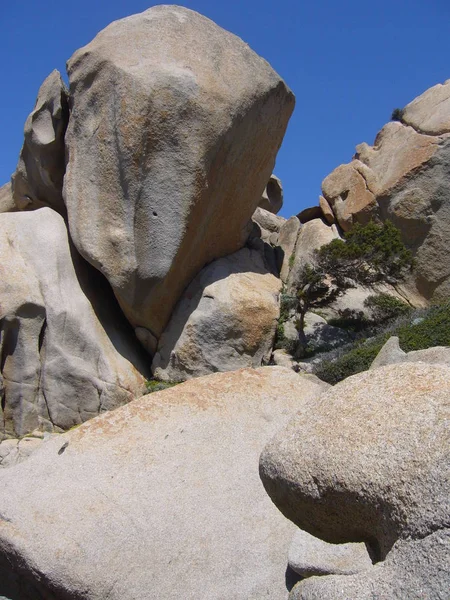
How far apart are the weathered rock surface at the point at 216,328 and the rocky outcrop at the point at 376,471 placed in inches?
344

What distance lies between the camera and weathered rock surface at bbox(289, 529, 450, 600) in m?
2.58

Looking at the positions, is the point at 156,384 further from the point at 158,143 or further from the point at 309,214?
the point at 309,214

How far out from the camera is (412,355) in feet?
24.5

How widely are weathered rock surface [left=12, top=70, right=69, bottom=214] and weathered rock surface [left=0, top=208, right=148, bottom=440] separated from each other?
175 cm

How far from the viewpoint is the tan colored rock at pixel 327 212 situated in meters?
16.6

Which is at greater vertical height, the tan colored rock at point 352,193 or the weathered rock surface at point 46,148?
the weathered rock surface at point 46,148

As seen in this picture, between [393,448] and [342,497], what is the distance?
326mm

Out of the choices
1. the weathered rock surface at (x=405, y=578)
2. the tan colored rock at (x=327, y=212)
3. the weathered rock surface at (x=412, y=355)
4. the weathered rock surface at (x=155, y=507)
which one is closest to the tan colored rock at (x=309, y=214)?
the tan colored rock at (x=327, y=212)

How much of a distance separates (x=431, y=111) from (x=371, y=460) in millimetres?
13449

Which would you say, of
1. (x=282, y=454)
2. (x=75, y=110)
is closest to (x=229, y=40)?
(x=75, y=110)

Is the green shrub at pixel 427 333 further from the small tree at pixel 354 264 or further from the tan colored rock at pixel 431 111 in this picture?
the tan colored rock at pixel 431 111

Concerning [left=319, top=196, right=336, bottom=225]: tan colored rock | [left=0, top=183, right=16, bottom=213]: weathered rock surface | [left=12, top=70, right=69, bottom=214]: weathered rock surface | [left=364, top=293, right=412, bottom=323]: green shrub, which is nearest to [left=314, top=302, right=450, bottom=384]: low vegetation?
[left=364, top=293, right=412, bottom=323]: green shrub

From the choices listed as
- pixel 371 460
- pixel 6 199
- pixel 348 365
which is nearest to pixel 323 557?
pixel 371 460

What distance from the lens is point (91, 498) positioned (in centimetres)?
563
